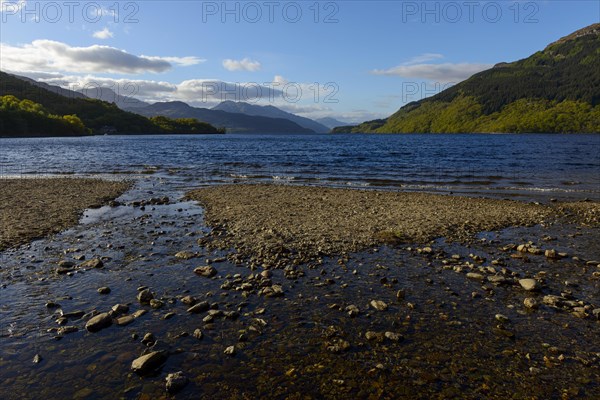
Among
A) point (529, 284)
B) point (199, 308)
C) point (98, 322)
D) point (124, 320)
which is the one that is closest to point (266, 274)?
point (199, 308)

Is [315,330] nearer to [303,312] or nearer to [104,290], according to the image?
[303,312]

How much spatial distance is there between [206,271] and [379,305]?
590 centimetres

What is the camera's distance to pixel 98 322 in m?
8.82

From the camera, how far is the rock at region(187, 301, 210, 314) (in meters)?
9.64

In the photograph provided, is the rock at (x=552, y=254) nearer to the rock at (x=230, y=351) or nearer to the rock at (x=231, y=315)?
the rock at (x=231, y=315)

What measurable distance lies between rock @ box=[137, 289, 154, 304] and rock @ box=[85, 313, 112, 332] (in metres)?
1.19

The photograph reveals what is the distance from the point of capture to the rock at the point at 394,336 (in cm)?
832

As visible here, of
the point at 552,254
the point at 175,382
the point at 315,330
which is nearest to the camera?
the point at 175,382

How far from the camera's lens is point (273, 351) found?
26.0 ft

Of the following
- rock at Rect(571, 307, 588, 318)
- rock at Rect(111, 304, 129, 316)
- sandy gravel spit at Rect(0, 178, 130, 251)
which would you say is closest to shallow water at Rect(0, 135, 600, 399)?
rock at Rect(571, 307, 588, 318)

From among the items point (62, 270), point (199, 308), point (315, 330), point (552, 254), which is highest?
point (552, 254)

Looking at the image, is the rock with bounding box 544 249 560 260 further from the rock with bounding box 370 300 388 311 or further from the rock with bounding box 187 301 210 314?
the rock with bounding box 187 301 210 314

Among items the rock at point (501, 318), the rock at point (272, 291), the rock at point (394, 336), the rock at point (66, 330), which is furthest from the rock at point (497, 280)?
the rock at point (66, 330)

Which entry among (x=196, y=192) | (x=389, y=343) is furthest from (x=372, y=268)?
(x=196, y=192)
